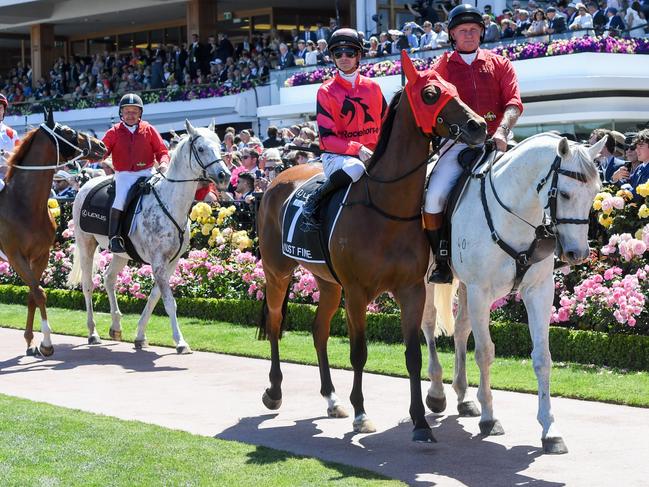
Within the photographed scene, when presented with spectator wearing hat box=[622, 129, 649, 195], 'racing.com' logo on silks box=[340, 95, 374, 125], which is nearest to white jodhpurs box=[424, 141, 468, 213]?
'racing.com' logo on silks box=[340, 95, 374, 125]

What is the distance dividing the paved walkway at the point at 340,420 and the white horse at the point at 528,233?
31cm

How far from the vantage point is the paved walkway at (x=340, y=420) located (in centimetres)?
574

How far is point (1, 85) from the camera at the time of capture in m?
47.4

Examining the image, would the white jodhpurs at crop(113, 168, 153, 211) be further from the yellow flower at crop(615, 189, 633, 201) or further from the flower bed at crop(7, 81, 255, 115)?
the flower bed at crop(7, 81, 255, 115)

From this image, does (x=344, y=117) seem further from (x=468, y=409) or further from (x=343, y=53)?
(x=468, y=409)

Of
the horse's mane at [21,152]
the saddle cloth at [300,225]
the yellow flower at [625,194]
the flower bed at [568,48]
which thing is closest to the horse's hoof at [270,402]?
the saddle cloth at [300,225]

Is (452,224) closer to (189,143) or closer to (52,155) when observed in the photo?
(189,143)

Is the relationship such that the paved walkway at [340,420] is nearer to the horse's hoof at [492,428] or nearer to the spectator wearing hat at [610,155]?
the horse's hoof at [492,428]

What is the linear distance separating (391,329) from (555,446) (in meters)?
4.48

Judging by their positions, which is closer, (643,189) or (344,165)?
(344,165)

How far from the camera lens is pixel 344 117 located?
7168 mm

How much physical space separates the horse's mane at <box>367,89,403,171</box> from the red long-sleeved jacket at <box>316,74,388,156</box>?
12.4 inches

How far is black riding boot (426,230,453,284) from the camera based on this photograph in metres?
6.62

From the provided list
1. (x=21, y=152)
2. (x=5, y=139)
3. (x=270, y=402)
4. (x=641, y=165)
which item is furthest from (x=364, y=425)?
(x=5, y=139)
